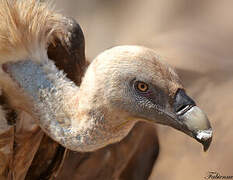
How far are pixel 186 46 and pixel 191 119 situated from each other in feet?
6.80

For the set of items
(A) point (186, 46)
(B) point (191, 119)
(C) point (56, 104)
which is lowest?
(A) point (186, 46)

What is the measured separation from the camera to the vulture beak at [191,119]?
1567 millimetres

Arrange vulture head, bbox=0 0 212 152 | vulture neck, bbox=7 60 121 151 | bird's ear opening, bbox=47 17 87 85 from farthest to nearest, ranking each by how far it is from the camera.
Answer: bird's ear opening, bbox=47 17 87 85 < vulture neck, bbox=7 60 121 151 < vulture head, bbox=0 0 212 152

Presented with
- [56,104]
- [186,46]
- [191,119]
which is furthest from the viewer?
[186,46]

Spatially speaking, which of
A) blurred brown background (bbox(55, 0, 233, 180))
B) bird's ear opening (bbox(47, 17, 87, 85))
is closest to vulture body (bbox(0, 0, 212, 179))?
bird's ear opening (bbox(47, 17, 87, 85))

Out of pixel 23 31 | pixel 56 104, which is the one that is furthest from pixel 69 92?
pixel 23 31

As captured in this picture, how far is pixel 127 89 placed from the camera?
158 centimetres

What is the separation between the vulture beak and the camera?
61.7 inches

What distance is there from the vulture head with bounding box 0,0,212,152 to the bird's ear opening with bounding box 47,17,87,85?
7 centimetres

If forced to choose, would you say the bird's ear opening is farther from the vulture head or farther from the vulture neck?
the vulture neck

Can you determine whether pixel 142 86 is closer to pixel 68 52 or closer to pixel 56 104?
pixel 56 104

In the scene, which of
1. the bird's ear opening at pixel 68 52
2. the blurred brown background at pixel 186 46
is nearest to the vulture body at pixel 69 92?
the bird's ear opening at pixel 68 52

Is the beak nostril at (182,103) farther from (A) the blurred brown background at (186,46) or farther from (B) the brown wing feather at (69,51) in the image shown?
(A) the blurred brown background at (186,46)

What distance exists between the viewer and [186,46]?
359 cm
